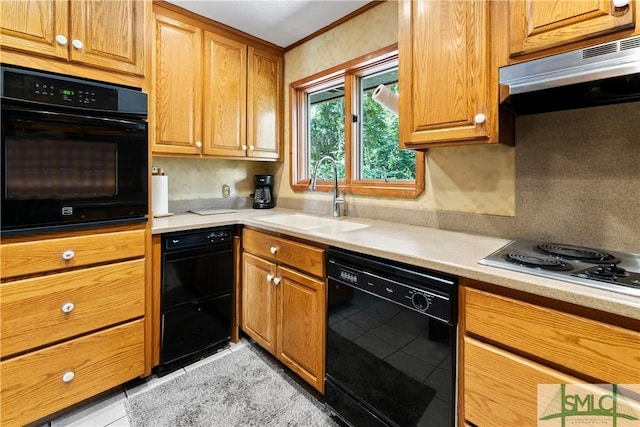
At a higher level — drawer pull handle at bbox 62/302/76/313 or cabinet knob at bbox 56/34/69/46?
cabinet knob at bbox 56/34/69/46

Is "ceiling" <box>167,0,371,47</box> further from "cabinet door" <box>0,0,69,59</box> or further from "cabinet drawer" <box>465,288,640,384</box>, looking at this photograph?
"cabinet drawer" <box>465,288,640,384</box>

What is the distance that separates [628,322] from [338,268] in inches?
37.9

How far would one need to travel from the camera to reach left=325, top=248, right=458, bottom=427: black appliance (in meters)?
1.08

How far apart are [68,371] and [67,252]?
0.57 m

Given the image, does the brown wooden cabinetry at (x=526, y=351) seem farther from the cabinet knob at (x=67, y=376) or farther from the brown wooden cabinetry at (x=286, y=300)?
the cabinet knob at (x=67, y=376)

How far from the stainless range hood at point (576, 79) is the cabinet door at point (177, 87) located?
76.4 inches

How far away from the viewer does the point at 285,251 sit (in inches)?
68.8

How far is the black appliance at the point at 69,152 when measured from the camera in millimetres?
1295

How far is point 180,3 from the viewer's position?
2053 millimetres

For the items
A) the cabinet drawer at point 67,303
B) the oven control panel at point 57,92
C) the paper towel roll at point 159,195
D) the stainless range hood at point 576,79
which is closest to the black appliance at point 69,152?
the oven control panel at point 57,92

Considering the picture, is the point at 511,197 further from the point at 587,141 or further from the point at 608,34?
the point at 608,34

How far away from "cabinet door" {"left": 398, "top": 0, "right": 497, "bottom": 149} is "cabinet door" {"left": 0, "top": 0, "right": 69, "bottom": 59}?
159 centimetres

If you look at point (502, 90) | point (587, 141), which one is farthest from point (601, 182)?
point (502, 90)

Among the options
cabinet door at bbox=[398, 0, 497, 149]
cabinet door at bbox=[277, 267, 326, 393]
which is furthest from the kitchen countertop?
cabinet door at bbox=[398, 0, 497, 149]
